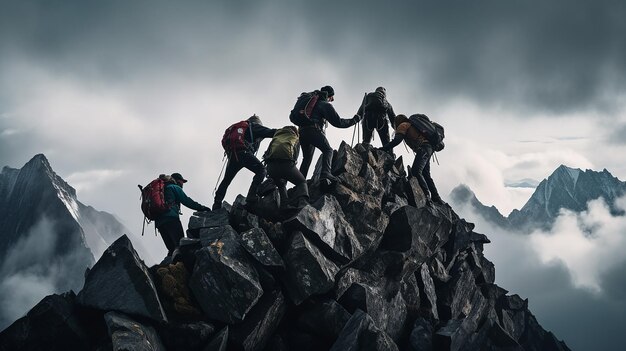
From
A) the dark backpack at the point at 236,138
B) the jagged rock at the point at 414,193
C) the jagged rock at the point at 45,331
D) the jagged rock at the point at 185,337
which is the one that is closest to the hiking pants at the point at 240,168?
the dark backpack at the point at 236,138

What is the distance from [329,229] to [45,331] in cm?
1002

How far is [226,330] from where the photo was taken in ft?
41.7

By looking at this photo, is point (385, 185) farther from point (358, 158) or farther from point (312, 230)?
point (312, 230)

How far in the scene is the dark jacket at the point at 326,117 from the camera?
1928 cm

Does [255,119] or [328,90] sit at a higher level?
[328,90]

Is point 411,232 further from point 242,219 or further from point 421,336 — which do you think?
point 242,219

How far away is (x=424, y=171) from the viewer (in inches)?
1021

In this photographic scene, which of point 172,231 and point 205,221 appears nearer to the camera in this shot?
point 205,221

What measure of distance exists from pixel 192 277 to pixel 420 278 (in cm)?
1133

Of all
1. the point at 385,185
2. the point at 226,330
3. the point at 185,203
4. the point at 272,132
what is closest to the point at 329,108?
the point at 272,132

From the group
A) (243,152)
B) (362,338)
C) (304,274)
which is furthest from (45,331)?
(243,152)

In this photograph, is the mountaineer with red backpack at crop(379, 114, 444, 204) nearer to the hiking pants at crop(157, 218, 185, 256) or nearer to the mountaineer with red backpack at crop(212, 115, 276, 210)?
the mountaineer with red backpack at crop(212, 115, 276, 210)

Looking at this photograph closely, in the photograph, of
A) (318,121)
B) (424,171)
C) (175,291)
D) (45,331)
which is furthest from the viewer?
(424,171)

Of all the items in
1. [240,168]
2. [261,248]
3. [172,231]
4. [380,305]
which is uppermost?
[240,168]
